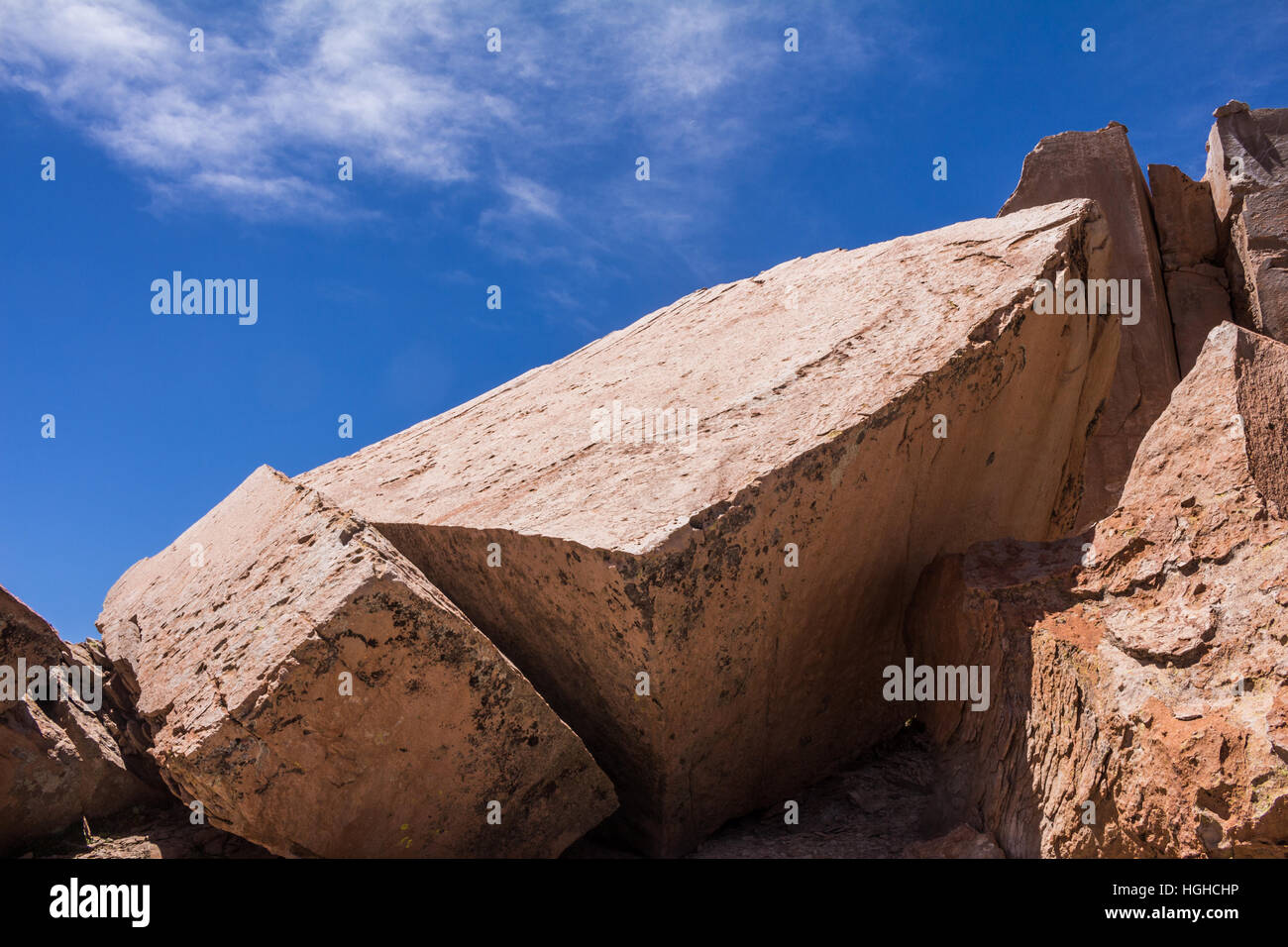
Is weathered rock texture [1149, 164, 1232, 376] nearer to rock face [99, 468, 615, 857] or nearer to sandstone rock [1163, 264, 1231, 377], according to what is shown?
sandstone rock [1163, 264, 1231, 377]

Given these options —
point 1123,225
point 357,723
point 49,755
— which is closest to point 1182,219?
point 1123,225

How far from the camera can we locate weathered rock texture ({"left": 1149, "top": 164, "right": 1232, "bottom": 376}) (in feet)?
25.7

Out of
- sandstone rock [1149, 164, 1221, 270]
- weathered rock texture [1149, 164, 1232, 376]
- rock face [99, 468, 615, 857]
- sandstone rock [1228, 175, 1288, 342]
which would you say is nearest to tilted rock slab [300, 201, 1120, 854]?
rock face [99, 468, 615, 857]

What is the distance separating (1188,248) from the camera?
7.93 m

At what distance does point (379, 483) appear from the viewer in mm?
3941

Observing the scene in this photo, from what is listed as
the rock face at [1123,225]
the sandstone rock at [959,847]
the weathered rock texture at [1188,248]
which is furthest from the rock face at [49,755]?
the weathered rock texture at [1188,248]

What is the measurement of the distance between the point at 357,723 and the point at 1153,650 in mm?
1838

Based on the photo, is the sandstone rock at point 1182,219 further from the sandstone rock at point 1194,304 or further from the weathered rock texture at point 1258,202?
the weathered rock texture at point 1258,202

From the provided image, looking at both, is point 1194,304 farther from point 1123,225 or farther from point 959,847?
point 959,847

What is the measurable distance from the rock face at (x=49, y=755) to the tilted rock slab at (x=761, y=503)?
3.45 ft

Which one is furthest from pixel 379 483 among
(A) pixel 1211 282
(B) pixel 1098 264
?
(A) pixel 1211 282
